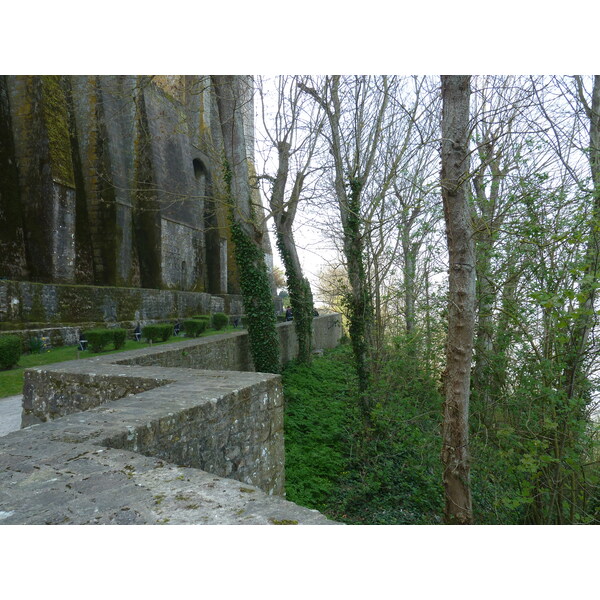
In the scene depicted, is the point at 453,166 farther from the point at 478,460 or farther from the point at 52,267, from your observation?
the point at 52,267

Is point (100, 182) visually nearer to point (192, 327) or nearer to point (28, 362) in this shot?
point (192, 327)

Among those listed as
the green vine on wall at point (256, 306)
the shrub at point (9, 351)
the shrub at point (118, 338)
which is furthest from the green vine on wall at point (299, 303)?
the shrub at point (9, 351)

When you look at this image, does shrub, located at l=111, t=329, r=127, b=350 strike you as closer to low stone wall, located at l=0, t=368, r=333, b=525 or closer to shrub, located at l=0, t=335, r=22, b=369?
shrub, located at l=0, t=335, r=22, b=369

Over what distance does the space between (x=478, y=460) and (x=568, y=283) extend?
246 cm

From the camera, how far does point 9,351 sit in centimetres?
761

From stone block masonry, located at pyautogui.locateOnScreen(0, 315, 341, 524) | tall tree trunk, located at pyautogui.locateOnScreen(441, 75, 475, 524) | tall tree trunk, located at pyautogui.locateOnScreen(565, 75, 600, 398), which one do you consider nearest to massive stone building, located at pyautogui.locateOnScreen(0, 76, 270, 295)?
stone block masonry, located at pyautogui.locateOnScreen(0, 315, 341, 524)

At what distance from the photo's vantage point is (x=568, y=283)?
4621mm

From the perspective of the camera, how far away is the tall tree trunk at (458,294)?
3783 mm

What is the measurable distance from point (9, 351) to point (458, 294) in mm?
8029

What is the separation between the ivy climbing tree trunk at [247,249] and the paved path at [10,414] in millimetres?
4541

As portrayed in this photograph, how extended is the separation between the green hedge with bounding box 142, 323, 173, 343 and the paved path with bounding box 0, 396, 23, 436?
467 centimetres

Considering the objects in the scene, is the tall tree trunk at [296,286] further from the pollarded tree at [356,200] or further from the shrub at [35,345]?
the shrub at [35,345]

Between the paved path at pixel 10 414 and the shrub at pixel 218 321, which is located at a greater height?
the shrub at pixel 218 321

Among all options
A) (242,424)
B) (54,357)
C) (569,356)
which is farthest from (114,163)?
(569,356)
